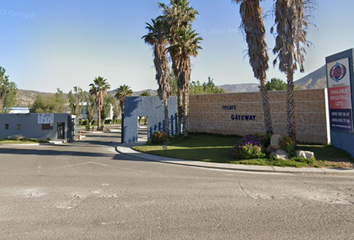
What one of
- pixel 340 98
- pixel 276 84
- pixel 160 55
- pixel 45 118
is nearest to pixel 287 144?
pixel 340 98

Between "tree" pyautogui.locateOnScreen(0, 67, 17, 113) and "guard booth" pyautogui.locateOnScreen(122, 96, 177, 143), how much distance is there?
34.6 m


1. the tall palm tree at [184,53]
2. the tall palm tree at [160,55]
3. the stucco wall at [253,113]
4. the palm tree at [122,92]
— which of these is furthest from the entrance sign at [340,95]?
the palm tree at [122,92]

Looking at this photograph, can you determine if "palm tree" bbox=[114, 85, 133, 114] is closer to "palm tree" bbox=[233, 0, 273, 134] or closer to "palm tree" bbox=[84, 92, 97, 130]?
"palm tree" bbox=[84, 92, 97, 130]

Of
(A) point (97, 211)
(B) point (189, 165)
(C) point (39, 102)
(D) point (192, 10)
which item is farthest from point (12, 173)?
(C) point (39, 102)

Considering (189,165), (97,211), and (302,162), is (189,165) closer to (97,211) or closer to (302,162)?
(302,162)

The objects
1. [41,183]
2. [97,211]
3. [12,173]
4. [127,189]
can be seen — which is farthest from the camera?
[12,173]

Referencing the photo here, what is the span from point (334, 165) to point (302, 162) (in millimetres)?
1534

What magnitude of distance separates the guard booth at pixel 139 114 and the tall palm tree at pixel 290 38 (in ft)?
52.4

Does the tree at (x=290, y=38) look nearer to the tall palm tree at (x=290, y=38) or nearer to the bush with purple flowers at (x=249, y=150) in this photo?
the tall palm tree at (x=290, y=38)

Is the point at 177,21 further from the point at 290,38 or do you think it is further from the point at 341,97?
the point at 341,97

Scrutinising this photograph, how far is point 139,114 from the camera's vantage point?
28406 millimetres

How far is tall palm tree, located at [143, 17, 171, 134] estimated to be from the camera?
1015 inches

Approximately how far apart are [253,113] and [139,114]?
12912mm

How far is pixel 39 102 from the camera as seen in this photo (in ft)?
177
